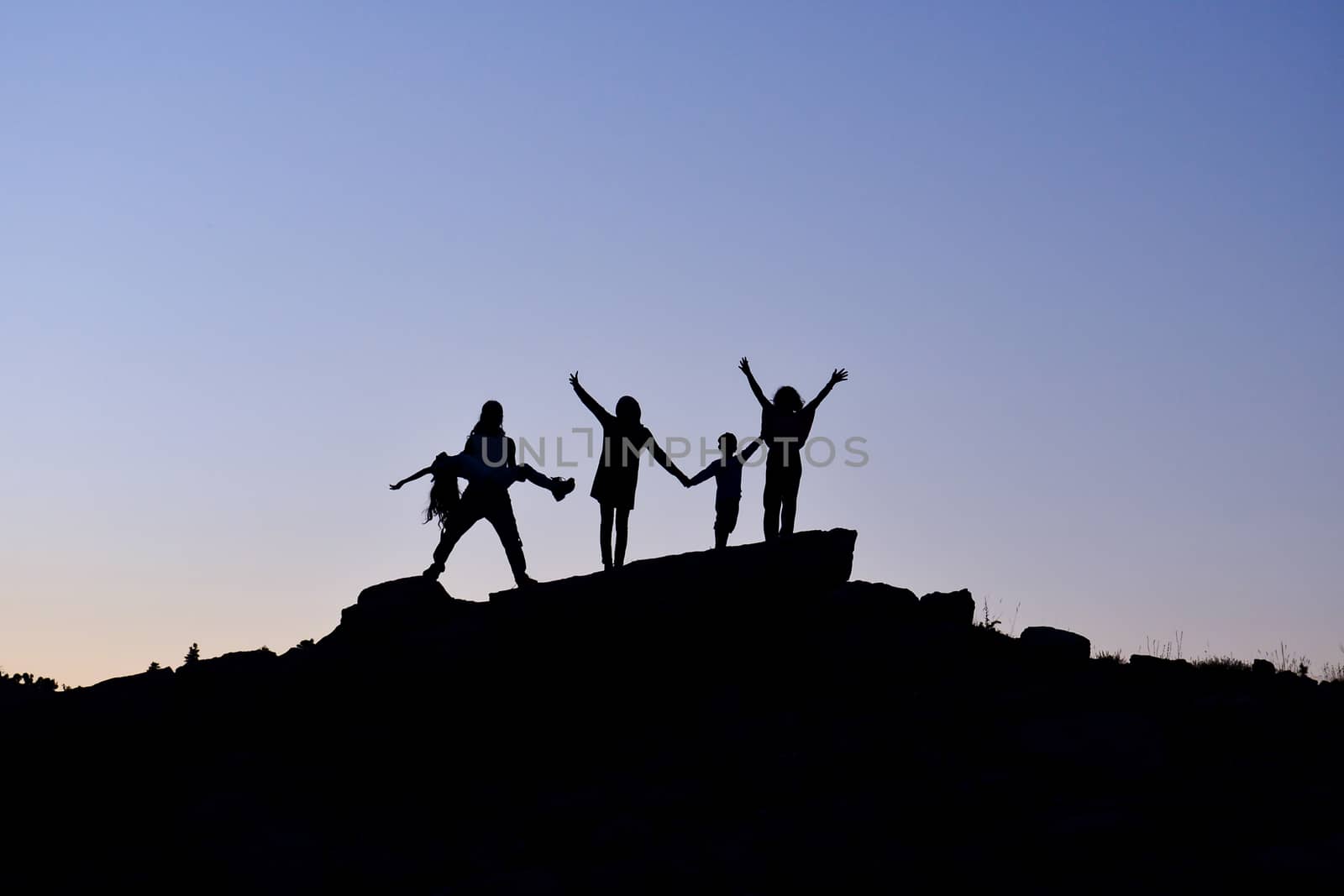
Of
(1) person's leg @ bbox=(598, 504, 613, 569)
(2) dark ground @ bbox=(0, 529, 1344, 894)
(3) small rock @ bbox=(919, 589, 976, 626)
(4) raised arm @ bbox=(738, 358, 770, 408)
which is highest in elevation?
(4) raised arm @ bbox=(738, 358, 770, 408)

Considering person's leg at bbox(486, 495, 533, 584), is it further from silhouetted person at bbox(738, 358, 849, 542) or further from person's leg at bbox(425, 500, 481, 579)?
silhouetted person at bbox(738, 358, 849, 542)

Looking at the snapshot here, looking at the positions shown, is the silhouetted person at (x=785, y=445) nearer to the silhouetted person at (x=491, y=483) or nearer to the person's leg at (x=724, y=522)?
the person's leg at (x=724, y=522)

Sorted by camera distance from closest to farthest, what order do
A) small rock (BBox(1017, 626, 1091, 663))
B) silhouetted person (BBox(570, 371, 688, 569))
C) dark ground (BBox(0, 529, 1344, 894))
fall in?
dark ground (BBox(0, 529, 1344, 894)) < small rock (BBox(1017, 626, 1091, 663)) < silhouetted person (BBox(570, 371, 688, 569))

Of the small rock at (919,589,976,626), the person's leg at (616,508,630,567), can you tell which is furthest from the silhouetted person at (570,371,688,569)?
the small rock at (919,589,976,626)

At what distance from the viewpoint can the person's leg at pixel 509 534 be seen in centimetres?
1556

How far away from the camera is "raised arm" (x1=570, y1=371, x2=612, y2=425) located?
1638cm

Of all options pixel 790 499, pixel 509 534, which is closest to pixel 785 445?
pixel 790 499

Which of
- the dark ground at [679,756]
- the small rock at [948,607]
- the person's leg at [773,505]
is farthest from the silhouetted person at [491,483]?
the small rock at [948,607]

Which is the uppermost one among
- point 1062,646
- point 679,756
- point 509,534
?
point 509,534

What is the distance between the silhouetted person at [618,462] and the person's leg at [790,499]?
1.60 m

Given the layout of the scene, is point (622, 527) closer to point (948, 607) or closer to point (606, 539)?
point (606, 539)

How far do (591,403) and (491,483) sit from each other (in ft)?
5.69

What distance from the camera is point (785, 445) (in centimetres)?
1688

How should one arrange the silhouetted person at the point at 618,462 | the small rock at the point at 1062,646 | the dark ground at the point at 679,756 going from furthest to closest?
the silhouetted person at the point at 618,462
the small rock at the point at 1062,646
the dark ground at the point at 679,756
